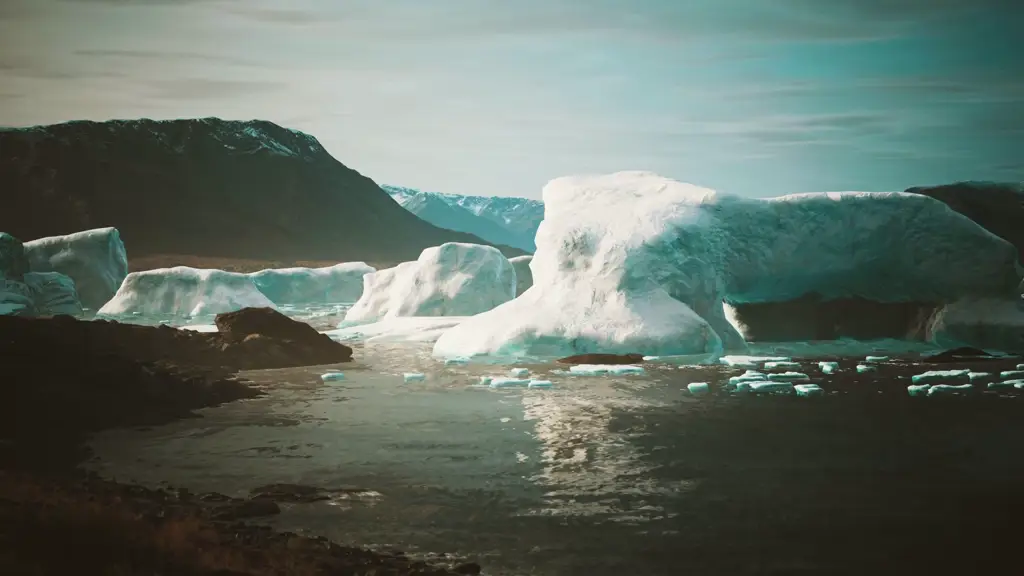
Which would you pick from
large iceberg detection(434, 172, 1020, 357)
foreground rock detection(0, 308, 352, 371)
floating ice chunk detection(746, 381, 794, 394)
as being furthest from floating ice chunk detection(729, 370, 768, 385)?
foreground rock detection(0, 308, 352, 371)

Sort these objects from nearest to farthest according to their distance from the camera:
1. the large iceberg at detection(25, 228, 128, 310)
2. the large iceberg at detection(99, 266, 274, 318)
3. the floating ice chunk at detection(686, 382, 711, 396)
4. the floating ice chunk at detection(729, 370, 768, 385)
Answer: the floating ice chunk at detection(686, 382, 711, 396) < the floating ice chunk at detection(729, 370, 768, 385) < the large iceberg at detection(99, 266, 274, 318) < the large iceberg at detection(25, 228, 128, 310)

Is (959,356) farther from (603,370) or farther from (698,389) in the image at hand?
(603,370)

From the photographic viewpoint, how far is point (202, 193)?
152375 mm

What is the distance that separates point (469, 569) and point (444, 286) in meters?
29.5

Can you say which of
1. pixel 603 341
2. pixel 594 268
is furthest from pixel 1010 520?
pixel 594 268

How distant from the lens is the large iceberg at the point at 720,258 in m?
21.6

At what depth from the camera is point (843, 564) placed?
24.8 feet

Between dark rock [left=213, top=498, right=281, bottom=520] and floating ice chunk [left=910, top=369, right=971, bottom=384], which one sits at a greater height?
floating ice chunk [left=910, top=369, right=971, bottom=384]

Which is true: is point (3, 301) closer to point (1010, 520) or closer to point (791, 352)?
point (791, 352)

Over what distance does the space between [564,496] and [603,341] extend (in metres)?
11.2

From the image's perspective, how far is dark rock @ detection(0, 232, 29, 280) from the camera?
38.2 meters

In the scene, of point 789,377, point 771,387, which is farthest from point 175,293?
point 771,387

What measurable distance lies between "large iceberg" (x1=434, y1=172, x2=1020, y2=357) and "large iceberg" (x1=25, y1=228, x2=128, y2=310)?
34.8m

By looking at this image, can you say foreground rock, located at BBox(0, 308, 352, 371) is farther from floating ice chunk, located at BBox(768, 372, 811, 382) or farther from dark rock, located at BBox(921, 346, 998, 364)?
dark rock, located at BBox(921, 346, 998, 364)
